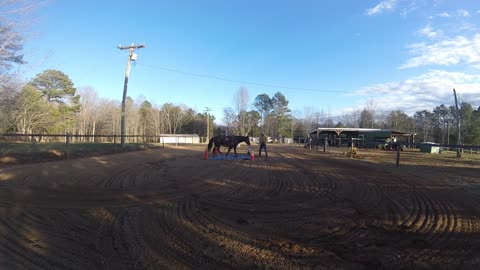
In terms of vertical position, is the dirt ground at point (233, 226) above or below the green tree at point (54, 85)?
below

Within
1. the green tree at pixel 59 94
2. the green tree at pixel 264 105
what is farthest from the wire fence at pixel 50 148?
the green tree at pixel 264 105

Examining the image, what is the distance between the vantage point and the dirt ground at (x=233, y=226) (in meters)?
3.50

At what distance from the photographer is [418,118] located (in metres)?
94.9

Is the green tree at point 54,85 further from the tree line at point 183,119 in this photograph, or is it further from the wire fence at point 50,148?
→ the wire fence at point 50,148

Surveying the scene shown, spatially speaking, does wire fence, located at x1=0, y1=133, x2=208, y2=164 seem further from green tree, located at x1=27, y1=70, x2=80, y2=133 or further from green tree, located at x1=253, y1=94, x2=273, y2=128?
green tree, located at x1=253, y1=94, x2=273, y2=128

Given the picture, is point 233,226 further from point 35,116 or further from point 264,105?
point 264,105

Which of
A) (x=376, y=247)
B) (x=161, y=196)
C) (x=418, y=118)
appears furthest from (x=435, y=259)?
(x=418, y=118)

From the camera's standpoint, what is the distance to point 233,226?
15.6 feet

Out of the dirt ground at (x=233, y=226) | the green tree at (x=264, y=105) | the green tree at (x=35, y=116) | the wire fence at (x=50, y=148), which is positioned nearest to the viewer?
the dirt ground at (x=233, y=226)

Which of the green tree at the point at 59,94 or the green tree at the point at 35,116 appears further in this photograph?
the green tree at the point at 59,94

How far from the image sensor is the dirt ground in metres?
3.50

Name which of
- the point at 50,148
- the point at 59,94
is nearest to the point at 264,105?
the point at 59,94

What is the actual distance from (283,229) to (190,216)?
1751mm

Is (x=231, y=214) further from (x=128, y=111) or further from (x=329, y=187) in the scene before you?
(x=128, y=111)
